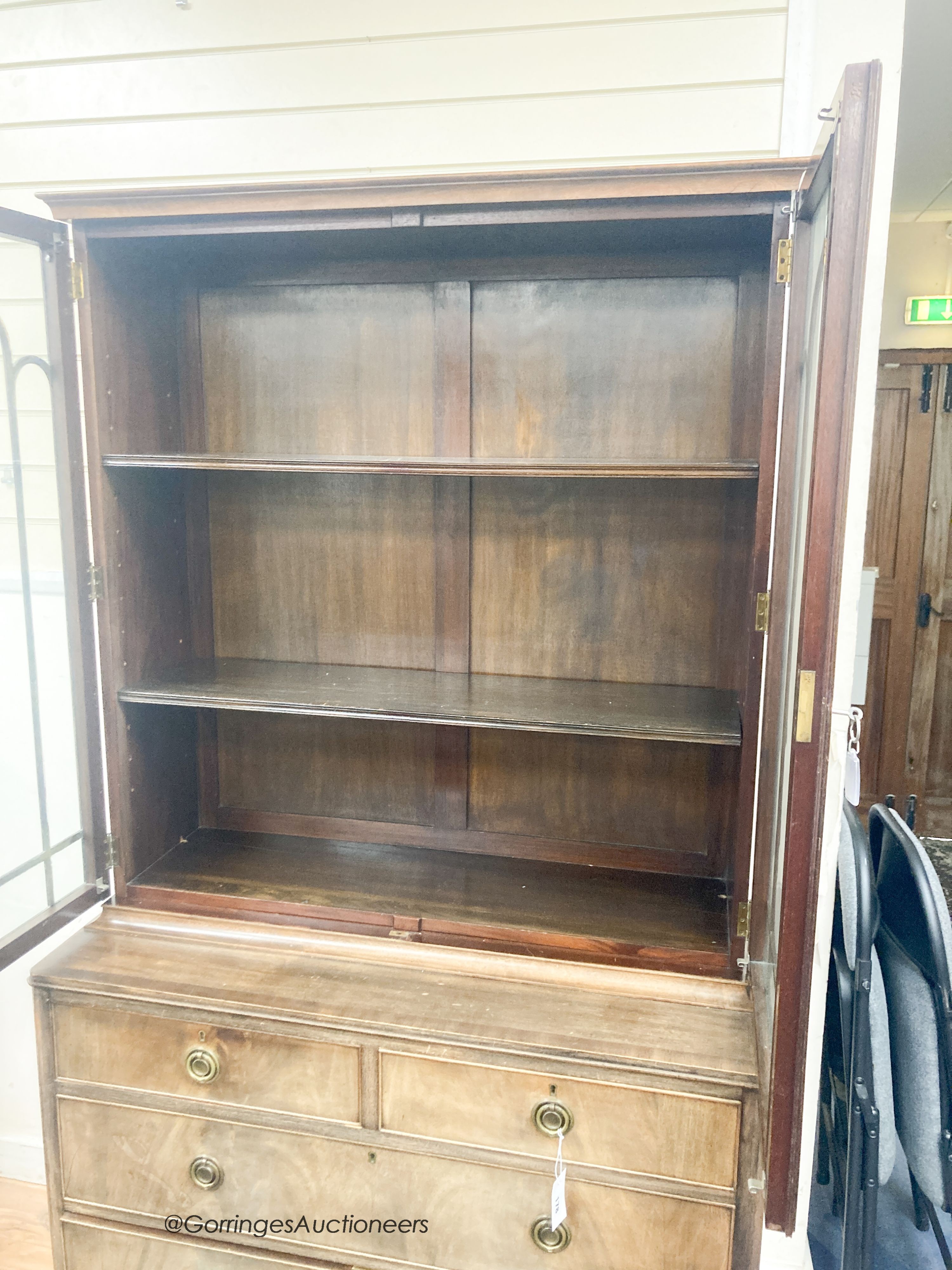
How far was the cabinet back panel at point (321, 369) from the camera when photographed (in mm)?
1757

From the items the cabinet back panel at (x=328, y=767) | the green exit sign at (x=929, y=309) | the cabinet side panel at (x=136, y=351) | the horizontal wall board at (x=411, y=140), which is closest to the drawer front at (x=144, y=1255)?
the cabinet back panel at (x=328, y=767)

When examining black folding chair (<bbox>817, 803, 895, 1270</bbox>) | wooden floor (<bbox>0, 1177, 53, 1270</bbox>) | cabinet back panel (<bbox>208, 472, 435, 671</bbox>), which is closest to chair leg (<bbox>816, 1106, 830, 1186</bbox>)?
black folding chair (<bbox>817, 803, 895, 1270</bbox>)

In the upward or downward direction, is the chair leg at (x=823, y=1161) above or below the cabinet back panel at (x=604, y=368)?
below

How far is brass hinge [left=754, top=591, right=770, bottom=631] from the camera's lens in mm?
1374

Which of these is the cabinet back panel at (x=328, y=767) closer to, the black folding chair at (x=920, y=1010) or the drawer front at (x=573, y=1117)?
the drawer front at (x=573, y=1117)

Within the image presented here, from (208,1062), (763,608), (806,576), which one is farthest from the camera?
(208,1062)

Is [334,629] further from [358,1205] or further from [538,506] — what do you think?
[358,1205]

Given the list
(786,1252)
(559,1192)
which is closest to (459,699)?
(559,1192)

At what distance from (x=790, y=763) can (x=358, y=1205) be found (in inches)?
43.4

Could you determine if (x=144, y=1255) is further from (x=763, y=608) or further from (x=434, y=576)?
(x=763, y=608)

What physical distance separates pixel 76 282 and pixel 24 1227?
215 centimetres

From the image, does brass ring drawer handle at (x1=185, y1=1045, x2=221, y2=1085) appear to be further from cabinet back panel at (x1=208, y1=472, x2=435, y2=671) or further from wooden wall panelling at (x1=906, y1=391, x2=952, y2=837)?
wooden wall panelling at (x1=906, y1=391, x2=952, y2=837)

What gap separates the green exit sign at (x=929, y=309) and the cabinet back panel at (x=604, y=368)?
105 inches

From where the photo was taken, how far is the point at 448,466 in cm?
146
